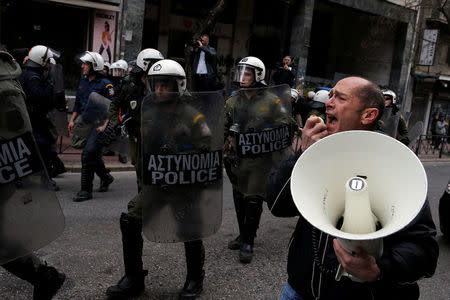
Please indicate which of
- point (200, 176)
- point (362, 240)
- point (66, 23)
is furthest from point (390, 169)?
point (66, 23)

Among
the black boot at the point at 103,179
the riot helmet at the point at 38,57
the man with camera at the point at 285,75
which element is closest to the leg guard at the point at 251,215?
the black boot at the point at 103,179

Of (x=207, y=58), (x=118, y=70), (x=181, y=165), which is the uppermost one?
(x=207, y=58)

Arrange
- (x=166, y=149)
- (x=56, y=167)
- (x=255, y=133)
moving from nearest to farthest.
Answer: (x=166, y=149)
(x=255, y=133)
(x=56, y=167)

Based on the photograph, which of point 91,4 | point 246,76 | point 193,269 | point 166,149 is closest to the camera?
point 166,149

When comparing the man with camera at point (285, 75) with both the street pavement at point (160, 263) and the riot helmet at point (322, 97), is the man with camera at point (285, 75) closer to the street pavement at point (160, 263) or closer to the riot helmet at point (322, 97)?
the riot helmet at point (322, 97)

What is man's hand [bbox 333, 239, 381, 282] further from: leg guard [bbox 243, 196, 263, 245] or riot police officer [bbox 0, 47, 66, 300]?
leg guard [bbox 243, 196, 263, 245]

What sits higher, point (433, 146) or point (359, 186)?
point (359, 186)

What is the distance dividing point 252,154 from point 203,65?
19.3 ft

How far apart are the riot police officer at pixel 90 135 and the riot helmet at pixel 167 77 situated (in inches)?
108

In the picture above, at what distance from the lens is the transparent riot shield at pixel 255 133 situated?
13.5 feet

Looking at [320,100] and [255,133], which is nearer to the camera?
[255,133]

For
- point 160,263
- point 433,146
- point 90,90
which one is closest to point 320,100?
point 160,263

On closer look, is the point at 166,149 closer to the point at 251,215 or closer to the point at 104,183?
the point at 251,215

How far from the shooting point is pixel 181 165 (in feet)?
9.25
